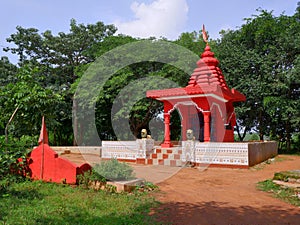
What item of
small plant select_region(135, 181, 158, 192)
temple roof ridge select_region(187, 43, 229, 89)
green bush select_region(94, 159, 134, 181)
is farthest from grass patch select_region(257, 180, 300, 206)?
temple roof ridge select_region(187, 43, 229, 89)

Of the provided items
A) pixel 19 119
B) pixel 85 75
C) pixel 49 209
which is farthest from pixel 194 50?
pixel 49 209

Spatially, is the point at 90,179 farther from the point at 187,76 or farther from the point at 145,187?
the point at 187,76

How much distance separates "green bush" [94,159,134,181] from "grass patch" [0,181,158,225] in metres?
0.51

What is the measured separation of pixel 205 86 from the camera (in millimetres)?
11969

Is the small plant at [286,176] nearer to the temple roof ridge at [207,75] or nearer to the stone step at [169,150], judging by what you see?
the stone step at [169,150]

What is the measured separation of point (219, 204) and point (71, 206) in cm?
286

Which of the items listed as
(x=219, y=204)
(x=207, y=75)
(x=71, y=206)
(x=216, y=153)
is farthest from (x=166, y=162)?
(x=71, y=206)

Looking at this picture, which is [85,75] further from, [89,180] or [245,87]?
[89,180]

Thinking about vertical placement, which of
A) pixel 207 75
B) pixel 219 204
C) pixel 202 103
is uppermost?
pixel 207 75

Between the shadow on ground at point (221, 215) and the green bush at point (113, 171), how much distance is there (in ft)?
5.45

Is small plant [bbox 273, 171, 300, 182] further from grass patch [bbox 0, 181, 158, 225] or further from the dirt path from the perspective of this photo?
grass patch [bbox 0, 181, 158, 225]

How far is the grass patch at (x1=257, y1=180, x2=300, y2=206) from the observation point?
5537 mm

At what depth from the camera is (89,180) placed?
21.4 feet

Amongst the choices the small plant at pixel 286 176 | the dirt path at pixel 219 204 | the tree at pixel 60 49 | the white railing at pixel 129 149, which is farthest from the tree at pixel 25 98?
the tree at pixel 60 49
